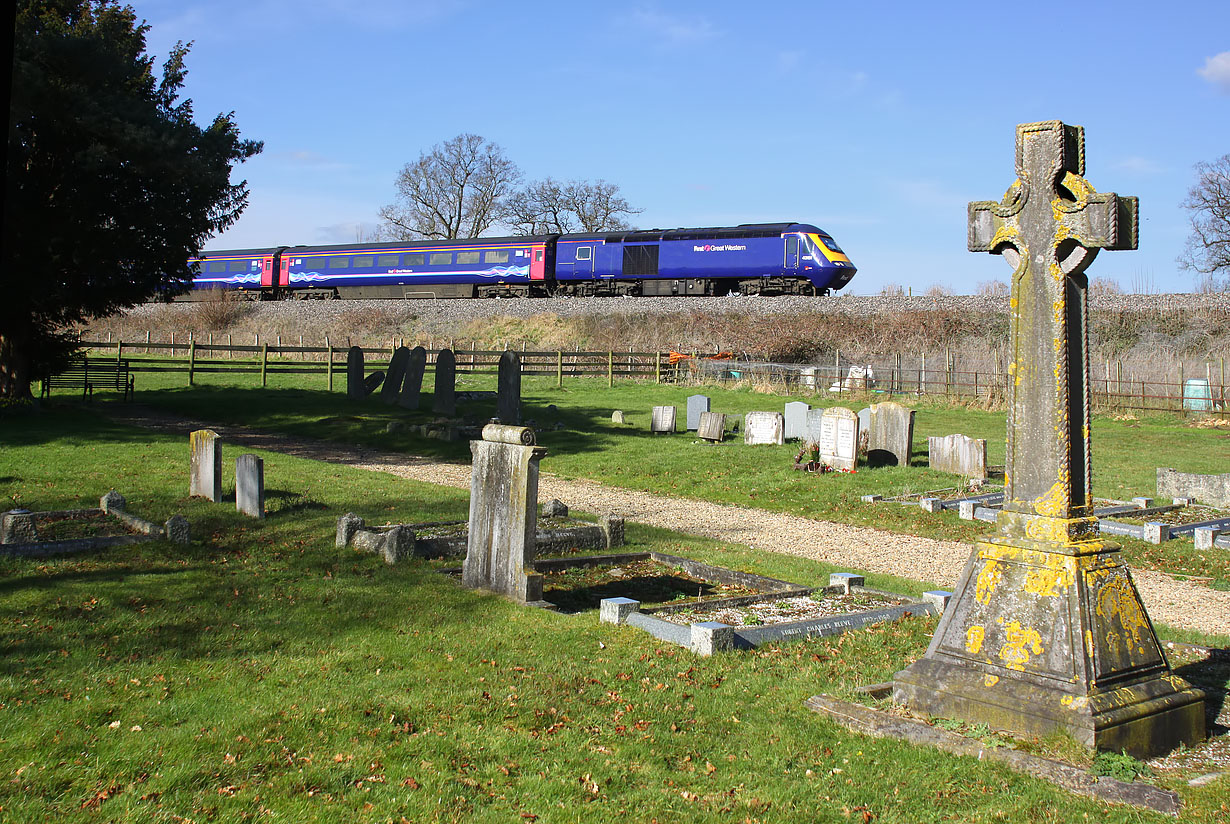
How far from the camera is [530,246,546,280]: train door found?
147 feet

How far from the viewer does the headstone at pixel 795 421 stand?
721 inches

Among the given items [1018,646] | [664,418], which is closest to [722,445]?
[664,418]

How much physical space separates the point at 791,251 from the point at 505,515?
107 ft

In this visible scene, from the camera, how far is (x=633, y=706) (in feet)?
17.1

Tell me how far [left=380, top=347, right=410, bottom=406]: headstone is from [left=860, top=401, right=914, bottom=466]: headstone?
12.3 meters

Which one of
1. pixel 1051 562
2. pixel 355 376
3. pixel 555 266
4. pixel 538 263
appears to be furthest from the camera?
pixel 538 263

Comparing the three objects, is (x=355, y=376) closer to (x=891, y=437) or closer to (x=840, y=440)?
(x=840, y=440)

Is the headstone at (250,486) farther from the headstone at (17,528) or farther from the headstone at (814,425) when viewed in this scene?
the headstone at (814,425)

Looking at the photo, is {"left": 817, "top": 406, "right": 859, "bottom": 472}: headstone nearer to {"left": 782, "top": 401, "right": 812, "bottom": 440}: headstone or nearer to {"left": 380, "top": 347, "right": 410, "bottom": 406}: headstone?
{"left": 782, "top": 401, "right": 812, "bottom": 440}: headstone

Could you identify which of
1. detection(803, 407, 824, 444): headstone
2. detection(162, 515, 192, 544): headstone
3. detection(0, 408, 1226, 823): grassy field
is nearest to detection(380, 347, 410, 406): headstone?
detection(803, 407, 824, 444): headstone

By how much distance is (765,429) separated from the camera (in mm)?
18281

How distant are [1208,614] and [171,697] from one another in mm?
8154

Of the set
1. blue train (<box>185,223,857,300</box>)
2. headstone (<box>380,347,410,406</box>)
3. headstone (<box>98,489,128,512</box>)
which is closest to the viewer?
headstone (<box>98,489,128,512</box>)

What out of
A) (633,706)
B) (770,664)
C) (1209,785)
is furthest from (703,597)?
(1209,785)
